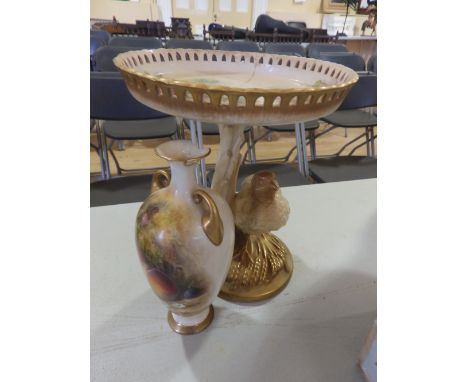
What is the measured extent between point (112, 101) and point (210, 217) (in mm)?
986

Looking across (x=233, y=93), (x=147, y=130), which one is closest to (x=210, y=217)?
(x=233, y=93)

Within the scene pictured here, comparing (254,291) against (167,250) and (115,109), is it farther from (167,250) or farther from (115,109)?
(115,109)

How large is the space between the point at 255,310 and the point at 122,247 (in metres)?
0.31

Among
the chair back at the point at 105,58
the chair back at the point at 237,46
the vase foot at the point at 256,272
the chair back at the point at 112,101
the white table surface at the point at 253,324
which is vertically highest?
the chair back at the point at 237,46

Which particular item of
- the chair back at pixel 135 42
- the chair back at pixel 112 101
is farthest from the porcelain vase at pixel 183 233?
the chair back at pixel 135 42

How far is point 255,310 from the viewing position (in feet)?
1.77

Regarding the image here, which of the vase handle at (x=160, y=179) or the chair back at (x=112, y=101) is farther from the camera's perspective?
the chair back at (x=112, y=101)

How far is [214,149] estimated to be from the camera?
1.98 m

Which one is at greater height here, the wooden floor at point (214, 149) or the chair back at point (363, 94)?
the chair back at point (363, 94)

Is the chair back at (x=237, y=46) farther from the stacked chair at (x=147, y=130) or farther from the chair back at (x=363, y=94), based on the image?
the chair back at (x=363, y=94)

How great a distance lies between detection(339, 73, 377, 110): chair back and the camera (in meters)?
1.47

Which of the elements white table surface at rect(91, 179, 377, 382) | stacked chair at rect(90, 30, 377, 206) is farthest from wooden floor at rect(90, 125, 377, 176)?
white table surface at rect(91, 179, 377, 382)

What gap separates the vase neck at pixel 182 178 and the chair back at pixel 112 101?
2.93 ft

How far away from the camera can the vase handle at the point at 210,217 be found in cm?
40
